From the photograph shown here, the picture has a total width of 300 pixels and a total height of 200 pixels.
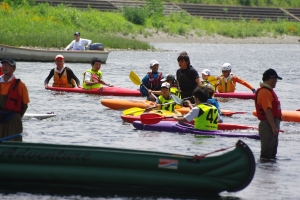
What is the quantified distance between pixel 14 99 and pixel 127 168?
1.84m

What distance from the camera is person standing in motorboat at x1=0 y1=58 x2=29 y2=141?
10273 millimetres

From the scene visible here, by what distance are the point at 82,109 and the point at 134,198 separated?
1010 cm

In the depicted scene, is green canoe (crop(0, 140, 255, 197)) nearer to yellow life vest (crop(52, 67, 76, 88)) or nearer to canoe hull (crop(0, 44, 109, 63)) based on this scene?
yellow life vest (crop(52, 67, 76, 88))

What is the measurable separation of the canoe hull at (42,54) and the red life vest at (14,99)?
21864mm

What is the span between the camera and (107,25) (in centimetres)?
5722

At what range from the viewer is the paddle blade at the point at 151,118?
1541 centimetres

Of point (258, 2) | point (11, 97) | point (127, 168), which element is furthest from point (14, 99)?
point (258, 2)

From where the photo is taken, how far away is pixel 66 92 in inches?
878

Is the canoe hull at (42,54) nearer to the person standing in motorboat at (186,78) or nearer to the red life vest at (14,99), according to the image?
the person standing in motorboat at (186,78)

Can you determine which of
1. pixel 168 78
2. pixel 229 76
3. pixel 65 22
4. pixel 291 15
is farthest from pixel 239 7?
pixel 168 78

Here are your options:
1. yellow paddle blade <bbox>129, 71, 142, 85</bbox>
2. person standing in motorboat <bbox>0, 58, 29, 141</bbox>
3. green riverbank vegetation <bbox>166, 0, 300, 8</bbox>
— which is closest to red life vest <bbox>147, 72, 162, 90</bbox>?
yellow paddle blade <bbox>129, 71, 142, 85</bbox>

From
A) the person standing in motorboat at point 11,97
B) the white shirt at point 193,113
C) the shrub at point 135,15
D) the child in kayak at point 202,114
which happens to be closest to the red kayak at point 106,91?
the child in kayak at point 202,114

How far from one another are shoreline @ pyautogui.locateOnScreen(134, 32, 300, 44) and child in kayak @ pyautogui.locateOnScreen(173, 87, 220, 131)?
43.8m

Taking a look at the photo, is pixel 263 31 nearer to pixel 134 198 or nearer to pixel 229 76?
pixel 229 76
